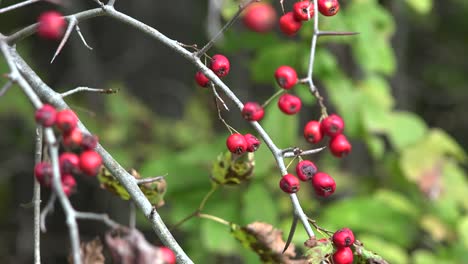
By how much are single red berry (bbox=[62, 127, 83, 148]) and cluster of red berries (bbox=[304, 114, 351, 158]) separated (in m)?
0.58

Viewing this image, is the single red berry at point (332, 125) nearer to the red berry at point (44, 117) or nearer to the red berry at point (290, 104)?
the red berry at point (290, 104)

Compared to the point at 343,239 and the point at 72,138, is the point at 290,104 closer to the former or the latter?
the point at 343,239

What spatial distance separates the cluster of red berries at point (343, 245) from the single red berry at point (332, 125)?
0.24 meters

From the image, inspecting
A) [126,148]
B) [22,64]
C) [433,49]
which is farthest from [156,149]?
[433,49]

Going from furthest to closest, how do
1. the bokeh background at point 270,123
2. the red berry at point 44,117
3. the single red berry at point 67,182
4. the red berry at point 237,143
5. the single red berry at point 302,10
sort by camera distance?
the bokeh background at point 270,123 → the single red berry at point 302,10 → the red berry at point 237,143 → the single red berry at point 67,182 → the red berry at point 44,117

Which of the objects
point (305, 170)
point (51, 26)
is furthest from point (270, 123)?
point (51, 26)

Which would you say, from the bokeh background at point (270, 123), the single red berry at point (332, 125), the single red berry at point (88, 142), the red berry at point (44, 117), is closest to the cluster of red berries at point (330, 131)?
the single red berry at point (332, 125)

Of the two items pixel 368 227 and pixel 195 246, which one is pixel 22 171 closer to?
pixel 195 246

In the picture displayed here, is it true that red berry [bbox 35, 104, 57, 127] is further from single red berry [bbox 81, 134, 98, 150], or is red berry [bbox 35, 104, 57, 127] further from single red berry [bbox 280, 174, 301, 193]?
single red berry [bbox 280, 174, 301, 193]

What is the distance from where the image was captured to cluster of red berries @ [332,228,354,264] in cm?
142

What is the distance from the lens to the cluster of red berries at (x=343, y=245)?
142cm

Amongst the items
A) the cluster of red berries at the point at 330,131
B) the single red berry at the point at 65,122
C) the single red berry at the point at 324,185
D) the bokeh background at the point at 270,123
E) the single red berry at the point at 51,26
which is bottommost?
the bokeh background at the point at 270,123

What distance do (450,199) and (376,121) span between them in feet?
1.64

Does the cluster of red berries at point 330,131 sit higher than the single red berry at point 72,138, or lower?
lower
